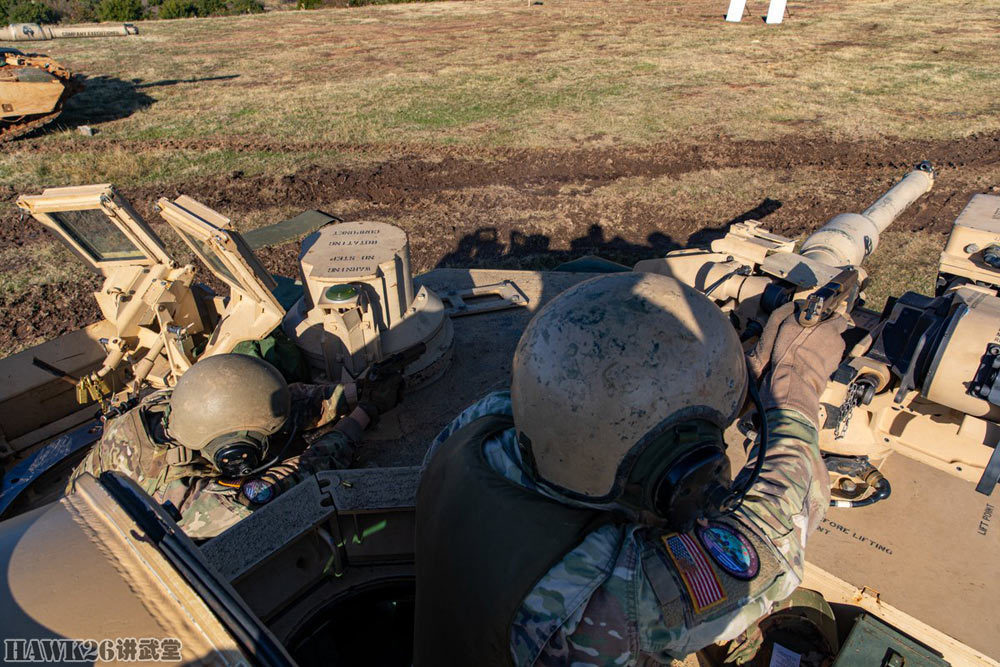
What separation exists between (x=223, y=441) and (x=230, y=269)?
4.97ft

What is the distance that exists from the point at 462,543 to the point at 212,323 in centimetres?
A: 465

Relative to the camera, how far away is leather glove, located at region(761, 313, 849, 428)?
2758mm

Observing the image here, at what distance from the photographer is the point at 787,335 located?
294cm

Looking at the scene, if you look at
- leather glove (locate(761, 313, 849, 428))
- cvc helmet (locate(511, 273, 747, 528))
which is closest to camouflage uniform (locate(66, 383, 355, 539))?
cvc helmet (locate(511, 273, 747, 528))

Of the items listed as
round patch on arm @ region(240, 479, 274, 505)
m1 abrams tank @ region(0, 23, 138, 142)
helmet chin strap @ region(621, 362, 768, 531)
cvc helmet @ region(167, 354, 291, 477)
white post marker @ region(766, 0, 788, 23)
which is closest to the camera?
helmet chin strap @ region(621, 362, 768, 531)

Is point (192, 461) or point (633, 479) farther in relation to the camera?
point (192, 461)

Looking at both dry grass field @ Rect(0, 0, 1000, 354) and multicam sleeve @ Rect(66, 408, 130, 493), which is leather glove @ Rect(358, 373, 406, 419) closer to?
multicam sleeve @ Rect(66, 408, 130, 493)

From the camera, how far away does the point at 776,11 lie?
25484mm

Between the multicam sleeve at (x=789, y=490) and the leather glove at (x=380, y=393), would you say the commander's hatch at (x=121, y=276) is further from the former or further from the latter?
the multicam sleeve at (x=789, y=490)

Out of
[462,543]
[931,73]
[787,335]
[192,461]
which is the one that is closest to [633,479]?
[462,543]

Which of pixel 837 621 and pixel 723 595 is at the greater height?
pixel 723 595

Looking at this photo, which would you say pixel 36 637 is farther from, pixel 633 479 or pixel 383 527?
pixel 383 527

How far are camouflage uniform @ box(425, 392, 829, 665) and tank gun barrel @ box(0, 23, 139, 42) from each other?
33.6m

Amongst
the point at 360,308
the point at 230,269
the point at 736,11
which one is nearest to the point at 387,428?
the point at 360,308
